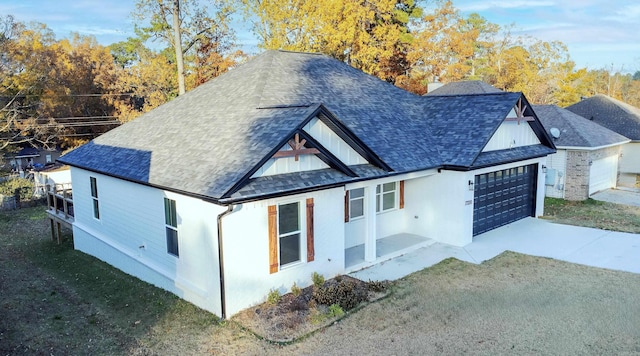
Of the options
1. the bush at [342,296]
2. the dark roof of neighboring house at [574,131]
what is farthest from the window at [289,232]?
the dark roof of neighboring house at [574,131]

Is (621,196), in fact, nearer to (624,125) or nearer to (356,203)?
(624,125)

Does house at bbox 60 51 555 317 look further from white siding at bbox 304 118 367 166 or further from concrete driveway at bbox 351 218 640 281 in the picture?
concrete driveway at bbox 351 218 640 281

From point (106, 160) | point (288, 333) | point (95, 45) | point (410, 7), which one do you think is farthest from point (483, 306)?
point (95, 45)

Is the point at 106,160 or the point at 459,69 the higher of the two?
the point at 459,69

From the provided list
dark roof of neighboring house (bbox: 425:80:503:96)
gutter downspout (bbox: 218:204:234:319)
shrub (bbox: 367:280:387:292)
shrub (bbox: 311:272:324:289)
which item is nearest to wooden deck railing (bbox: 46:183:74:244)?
gutter downspout (bbox: 218:204:234:319)

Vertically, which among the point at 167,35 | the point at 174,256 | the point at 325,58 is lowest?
the point at 174,256

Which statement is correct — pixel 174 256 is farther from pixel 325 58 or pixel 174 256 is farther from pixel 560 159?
pixel 560 159
